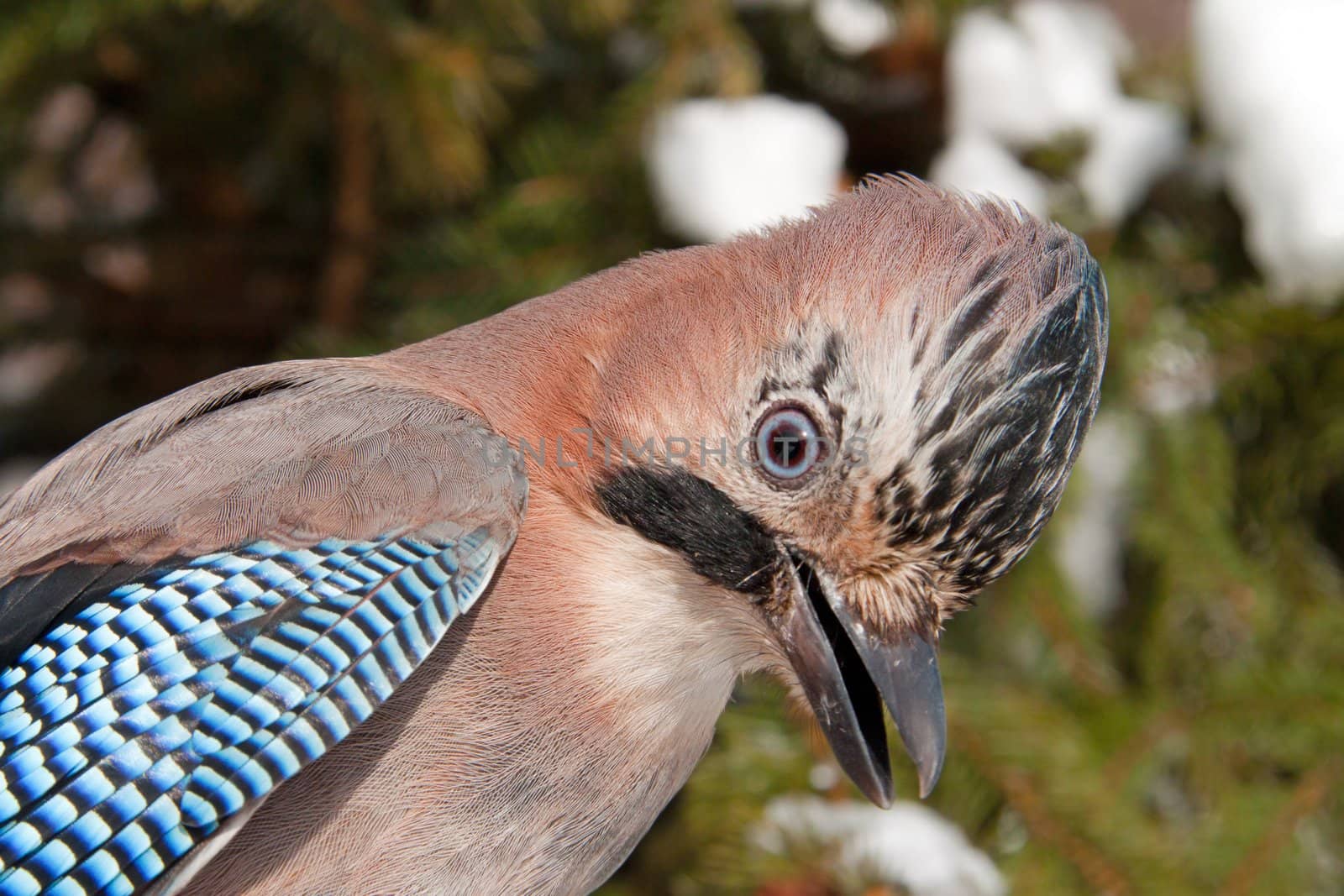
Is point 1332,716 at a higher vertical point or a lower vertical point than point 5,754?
lower

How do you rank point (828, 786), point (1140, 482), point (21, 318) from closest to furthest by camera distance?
point (828, 786) → point (1140, 482) → point (21, 318)

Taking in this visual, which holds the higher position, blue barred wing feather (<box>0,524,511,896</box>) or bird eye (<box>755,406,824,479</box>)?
bird eye (<box>755,406,824,479</box>)

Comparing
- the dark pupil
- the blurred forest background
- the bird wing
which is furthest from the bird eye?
the blurred forest background

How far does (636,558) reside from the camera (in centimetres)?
114

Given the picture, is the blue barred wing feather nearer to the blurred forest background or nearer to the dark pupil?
the dark pupil

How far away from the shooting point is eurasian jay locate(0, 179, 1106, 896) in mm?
985

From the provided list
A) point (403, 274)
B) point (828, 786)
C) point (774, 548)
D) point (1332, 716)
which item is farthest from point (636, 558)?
point (1332, 716)

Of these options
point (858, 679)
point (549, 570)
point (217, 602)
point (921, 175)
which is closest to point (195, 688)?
point (217, 602)

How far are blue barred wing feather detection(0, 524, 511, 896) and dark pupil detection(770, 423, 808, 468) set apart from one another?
10.2 inches

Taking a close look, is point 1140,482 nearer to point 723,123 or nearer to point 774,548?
point 723,123

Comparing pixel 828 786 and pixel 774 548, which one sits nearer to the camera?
pixel 774 548

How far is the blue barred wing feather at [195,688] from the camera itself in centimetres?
93

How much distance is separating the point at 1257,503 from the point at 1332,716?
1.26ft

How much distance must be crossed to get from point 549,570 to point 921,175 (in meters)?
1.27
